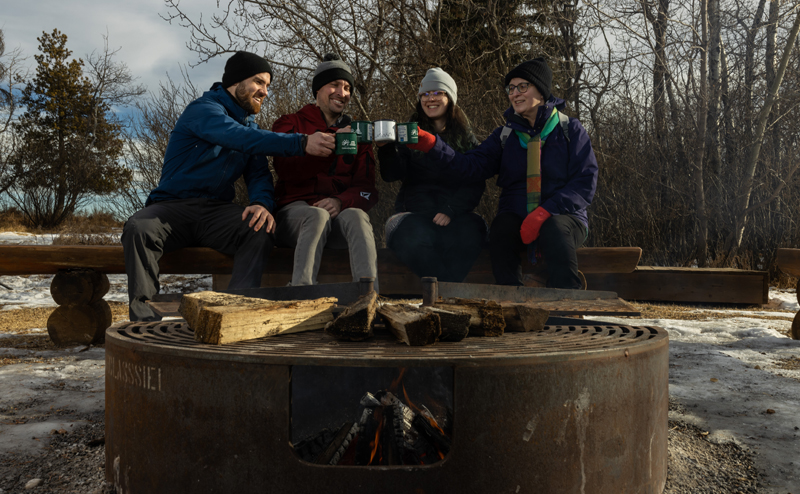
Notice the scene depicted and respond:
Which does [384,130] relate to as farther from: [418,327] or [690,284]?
[690,284]

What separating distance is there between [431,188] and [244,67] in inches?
51.3

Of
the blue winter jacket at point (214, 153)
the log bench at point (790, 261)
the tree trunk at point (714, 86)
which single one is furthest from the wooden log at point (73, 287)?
the tree trunk at point (714, 86)

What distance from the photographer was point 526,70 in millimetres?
3041

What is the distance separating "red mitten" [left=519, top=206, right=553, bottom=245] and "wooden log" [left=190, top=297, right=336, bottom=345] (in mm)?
1534

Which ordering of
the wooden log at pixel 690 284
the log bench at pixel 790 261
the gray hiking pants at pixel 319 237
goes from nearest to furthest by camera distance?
the gray hiking pants at pixel 319 237 < the log bench at pixel 790 261 < the wooden log at pixel 690 284

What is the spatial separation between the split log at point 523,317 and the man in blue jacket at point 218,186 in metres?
1.50

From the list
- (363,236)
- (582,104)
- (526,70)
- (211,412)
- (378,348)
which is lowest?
(211,412)

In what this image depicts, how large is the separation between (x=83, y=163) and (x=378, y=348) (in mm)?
19976

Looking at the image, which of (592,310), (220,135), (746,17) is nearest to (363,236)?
(220,135)

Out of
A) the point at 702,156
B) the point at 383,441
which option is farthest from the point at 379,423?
the point at 702,156

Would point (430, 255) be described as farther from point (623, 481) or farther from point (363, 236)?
point (623, 481)

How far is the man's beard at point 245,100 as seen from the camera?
10.2 feet

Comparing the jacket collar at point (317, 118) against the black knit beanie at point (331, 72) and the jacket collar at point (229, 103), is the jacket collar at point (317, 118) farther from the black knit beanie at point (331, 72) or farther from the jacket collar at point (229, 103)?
the jacket collar at point (229, 103)

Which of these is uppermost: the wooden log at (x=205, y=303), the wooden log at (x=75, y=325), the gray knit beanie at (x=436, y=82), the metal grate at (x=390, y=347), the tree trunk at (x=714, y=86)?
the tree trunk at (x=714, y=86)
